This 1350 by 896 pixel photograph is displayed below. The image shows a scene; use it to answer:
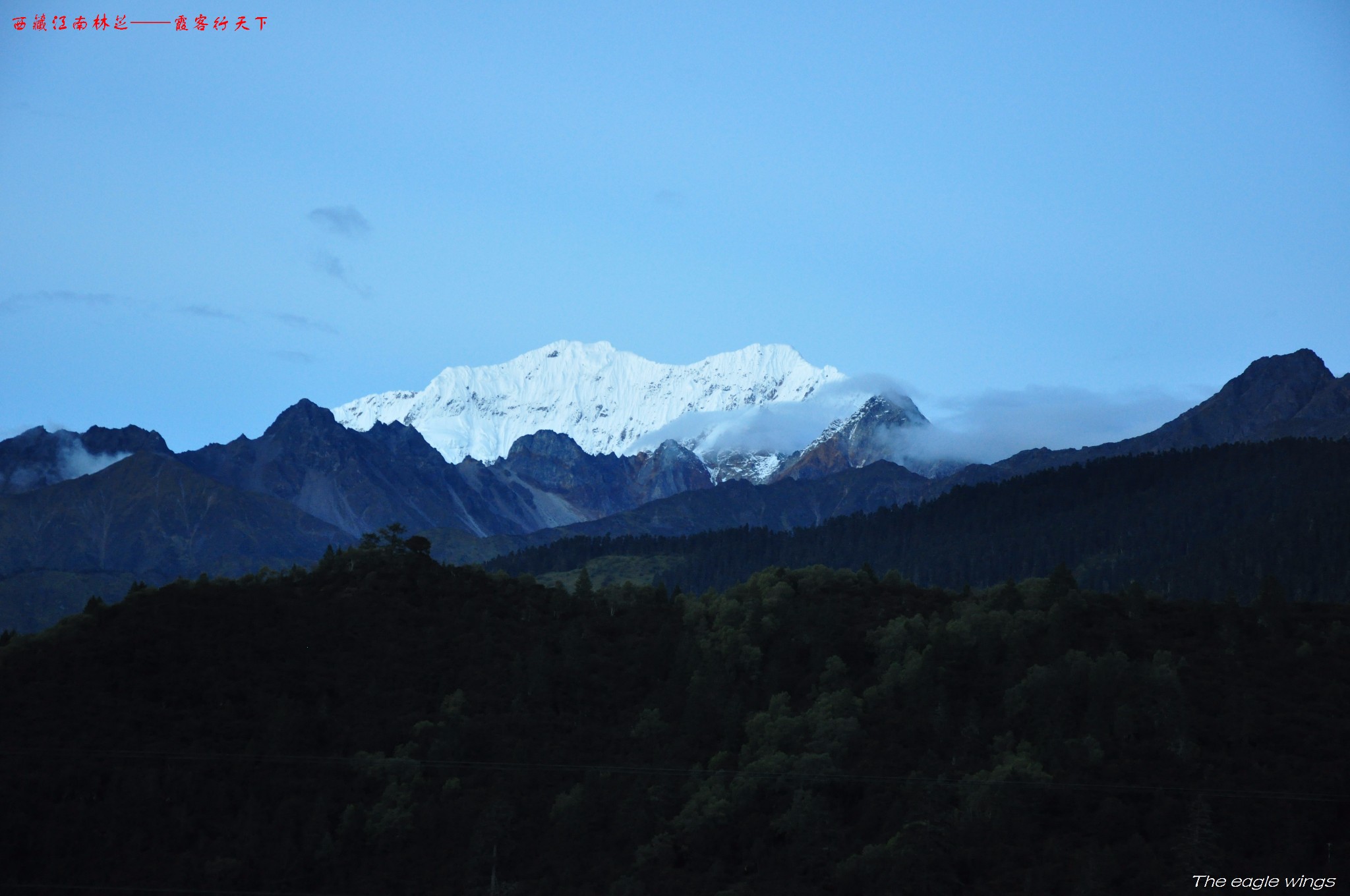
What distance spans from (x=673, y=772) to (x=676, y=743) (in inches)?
273

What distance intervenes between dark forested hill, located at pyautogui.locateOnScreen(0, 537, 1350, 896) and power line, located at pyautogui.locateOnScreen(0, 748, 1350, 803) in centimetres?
30

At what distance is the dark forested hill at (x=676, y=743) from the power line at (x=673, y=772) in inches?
12.0

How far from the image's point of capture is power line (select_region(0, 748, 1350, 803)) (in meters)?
101

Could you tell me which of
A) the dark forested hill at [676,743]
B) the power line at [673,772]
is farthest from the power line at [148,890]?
the power line at [673,772]

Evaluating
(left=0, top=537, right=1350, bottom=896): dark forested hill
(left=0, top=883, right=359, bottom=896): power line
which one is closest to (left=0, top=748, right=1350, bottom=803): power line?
(left=0, top=537, right=1350, bottom=896): dark forested hill

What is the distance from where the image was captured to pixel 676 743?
118250 mm

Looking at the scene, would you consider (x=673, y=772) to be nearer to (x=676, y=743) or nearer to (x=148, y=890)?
(x=676, y=743)

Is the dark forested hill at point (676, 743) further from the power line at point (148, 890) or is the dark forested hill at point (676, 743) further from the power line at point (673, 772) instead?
the power line at point (148, 890)

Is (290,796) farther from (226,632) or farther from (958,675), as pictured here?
(958,675)

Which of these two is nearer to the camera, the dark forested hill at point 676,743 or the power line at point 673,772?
the dark forested hill at point 676,743

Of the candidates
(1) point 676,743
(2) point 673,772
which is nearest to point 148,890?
(2) point 673,772

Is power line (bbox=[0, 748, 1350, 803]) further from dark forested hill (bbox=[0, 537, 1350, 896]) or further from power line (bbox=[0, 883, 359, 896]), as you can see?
power line (bbox=[0, 883, 359, 896])

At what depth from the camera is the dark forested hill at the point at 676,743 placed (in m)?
99.3

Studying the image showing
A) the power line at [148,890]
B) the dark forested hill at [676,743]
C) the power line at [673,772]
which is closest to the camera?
the power line at [148,890]
